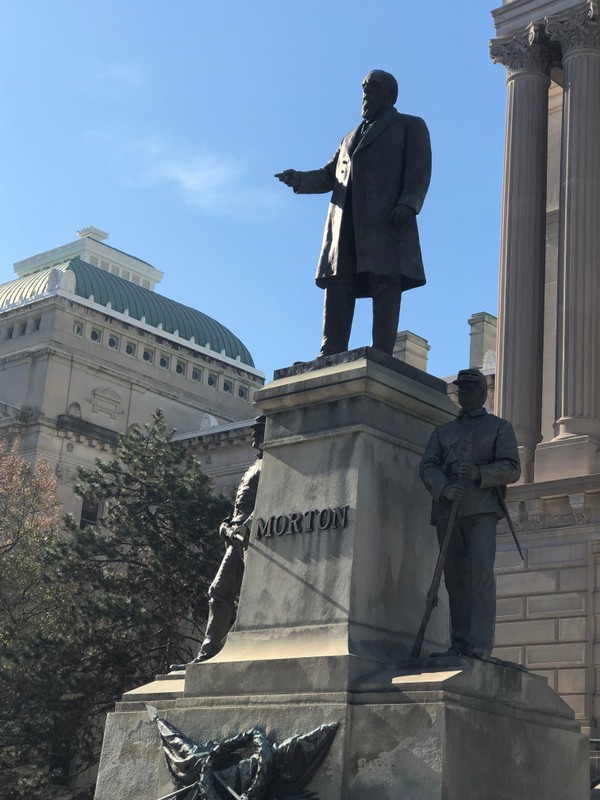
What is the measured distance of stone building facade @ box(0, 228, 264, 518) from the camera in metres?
63.4

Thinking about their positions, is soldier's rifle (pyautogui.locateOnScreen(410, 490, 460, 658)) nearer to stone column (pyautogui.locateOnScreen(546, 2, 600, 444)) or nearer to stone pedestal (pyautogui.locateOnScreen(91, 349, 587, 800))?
stone pedestal (pyautogui.locateOnScreen(91, 349, 587, 800))

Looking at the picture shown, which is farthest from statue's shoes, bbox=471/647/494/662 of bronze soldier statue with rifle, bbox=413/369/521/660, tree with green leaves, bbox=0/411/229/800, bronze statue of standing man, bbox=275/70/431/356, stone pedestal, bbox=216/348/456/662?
tree with green leaves, bbox=0/411/229/800

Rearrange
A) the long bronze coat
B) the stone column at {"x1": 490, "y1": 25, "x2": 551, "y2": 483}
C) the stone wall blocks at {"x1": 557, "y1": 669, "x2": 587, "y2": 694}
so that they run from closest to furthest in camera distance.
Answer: the long bronze coat < the stone wall blocks at {"x1": 557, "y1": 669, "x2": 587, "y2": 694} < the stone column at {"x1": 490, "y1": 25, "x2": 551, "y2": 483}

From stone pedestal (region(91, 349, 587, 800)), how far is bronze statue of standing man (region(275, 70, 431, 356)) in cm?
76

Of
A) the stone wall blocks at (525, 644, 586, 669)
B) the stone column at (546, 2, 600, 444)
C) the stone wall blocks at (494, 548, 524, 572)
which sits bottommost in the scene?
the stone wall blocks at (525, 644, 586, 669)

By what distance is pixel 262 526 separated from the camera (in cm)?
1114

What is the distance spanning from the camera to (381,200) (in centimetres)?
1180

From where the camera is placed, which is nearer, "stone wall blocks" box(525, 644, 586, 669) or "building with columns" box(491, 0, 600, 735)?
"stone wall blocks" box(525, 644, 586, 669)

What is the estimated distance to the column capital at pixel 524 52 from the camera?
35000 millimetres

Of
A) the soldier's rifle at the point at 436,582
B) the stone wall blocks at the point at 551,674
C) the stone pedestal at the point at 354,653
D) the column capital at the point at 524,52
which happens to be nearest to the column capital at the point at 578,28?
the column capital at the point at 524,52

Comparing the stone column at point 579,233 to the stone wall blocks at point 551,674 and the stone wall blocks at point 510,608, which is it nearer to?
the stone wall blocks at point 510,608

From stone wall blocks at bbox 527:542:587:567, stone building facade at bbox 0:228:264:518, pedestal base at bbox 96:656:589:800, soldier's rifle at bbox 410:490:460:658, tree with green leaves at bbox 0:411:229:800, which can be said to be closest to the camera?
pedestal base at bbox 96:656:589:800

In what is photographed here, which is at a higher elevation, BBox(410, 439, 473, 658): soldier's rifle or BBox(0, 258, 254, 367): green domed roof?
BBox(0, 258, 254, 367): green domed roof

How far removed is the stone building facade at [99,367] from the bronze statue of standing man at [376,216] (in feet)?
140
